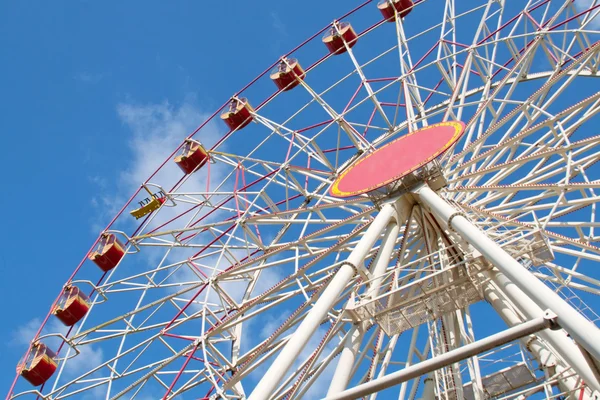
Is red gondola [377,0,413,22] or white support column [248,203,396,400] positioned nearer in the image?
white support column [248,203,396,400]

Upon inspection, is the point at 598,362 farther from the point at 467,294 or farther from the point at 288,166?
the point at 288,166

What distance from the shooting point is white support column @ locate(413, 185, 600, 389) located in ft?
22.9

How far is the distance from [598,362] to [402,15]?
14.3 meters

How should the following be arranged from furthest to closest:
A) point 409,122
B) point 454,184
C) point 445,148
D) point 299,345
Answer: point 409,122, point 454,184, point 445,148, point 299,345

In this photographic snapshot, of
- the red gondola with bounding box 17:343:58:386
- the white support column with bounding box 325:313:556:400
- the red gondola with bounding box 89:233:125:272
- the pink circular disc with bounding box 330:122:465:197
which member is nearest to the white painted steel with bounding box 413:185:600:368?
the white support column with bounding box 325:313:556:400

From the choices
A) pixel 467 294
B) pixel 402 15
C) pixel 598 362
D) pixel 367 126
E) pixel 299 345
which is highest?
pixel 402 15

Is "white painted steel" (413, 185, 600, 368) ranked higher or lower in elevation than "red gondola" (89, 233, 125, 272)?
lower

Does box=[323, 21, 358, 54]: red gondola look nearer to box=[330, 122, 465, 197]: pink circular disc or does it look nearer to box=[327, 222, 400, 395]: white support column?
box=[330, 122, 465, 197]: pink circular disc

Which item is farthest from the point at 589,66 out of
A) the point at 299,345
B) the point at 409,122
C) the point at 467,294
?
the point at 299,345

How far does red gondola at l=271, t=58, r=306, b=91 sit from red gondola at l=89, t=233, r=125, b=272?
6089 millimetres

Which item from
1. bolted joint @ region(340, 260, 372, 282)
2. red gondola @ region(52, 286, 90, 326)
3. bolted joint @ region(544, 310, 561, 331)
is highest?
red gondola @ region(52, 286, 90, 326)

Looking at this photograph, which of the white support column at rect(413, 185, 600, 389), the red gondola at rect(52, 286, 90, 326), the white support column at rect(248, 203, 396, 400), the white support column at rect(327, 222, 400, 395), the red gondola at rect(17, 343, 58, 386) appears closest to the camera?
the white support column at rect(413, 185, 600, 389)

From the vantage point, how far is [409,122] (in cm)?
1625

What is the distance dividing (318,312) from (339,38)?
37.4ft
